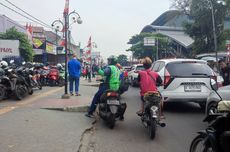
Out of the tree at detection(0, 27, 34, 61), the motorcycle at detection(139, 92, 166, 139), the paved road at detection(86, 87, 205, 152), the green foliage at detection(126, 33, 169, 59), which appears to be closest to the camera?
the paved road at detection(86, 87, 205, 152)

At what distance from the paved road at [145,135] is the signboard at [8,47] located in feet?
57.2

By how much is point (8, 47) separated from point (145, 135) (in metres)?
20.1

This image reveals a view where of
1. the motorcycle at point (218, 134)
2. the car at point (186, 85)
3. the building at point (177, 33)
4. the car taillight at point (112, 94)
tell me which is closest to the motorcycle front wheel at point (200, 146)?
the motorcycle at point (218, 134)

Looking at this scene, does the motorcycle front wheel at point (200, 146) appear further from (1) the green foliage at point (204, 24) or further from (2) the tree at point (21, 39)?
(1) the green foliage at point (204, 24)

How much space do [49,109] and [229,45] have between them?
582 inches

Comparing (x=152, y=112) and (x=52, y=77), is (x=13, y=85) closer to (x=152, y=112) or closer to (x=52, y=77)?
(x=152, y=112)

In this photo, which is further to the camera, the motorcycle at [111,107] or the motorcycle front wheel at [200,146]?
the motorcycle at [111,107]

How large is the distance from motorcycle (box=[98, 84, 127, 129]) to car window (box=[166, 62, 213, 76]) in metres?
2.57

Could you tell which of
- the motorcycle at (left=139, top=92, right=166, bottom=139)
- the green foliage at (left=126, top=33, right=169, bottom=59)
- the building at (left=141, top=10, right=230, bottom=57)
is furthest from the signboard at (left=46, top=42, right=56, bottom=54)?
the motorcycle at (left=139, top=92, right=166, bottom=139)

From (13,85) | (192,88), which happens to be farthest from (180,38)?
(192,88)

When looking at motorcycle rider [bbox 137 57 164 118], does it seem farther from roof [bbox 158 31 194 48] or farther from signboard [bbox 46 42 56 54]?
roof [bbox 158 31 194 48]

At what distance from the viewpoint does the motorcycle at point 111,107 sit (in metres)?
8.53

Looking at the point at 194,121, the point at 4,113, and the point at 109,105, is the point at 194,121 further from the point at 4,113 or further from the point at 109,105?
the point at 4,113

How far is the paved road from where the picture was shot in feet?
22.4
